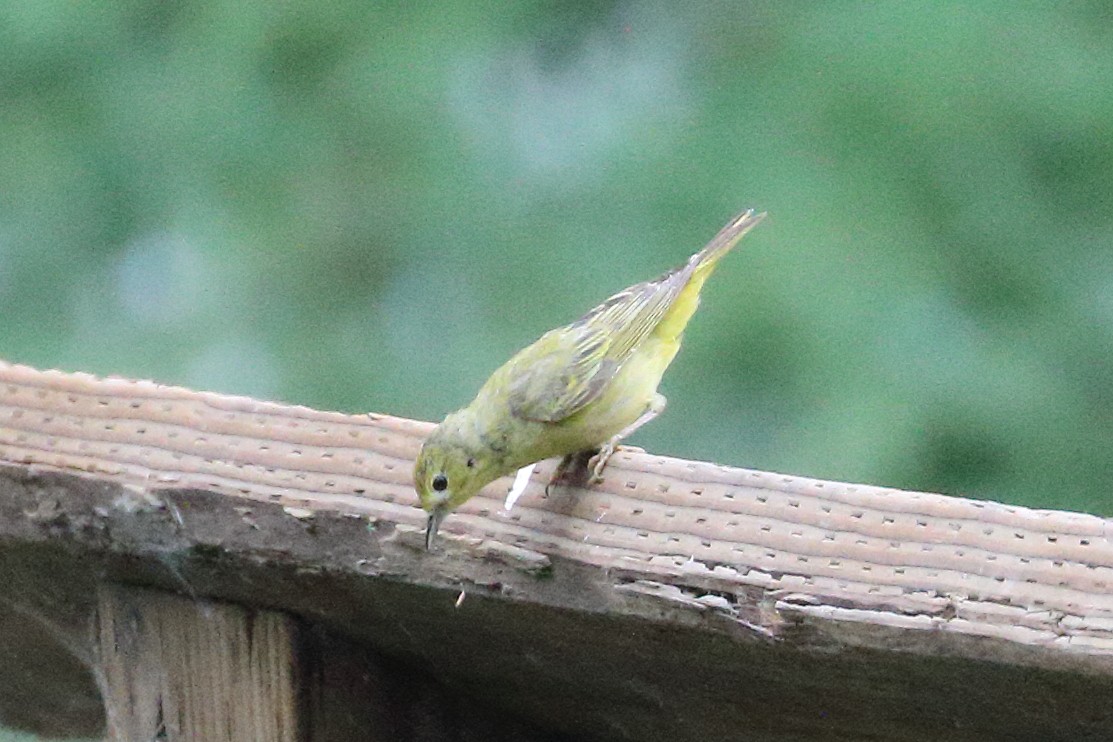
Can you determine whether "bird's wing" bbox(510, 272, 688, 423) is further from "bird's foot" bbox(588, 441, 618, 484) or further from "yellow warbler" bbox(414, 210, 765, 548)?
"bird's foot" bbox(588, 441, 618, 484)

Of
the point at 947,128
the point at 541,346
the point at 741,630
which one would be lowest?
the point at 741,630

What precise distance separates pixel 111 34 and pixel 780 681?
9.00 ft

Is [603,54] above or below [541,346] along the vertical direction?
above

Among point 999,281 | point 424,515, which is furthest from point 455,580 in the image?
point 999,281

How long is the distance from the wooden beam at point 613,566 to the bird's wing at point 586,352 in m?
0.71

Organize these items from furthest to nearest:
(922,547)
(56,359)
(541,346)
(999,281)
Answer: (56,359)
(999,281)
(541,346)
(922,547)

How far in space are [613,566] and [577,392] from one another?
106cm

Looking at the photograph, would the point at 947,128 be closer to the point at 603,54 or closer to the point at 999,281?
the point at 999,281

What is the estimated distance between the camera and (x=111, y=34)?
3564 mm

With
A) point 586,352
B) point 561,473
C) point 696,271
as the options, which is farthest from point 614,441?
point 696,271

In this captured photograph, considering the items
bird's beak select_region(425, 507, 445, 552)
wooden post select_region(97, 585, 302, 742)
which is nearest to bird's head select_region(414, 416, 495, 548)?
bird's beak select_region(425, 507, 445, 552)

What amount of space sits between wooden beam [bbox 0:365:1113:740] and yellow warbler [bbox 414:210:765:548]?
0.23 feet

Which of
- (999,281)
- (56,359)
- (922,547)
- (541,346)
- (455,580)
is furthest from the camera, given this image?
(56,359)

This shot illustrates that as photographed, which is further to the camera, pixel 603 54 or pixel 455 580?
pixel 603 54
